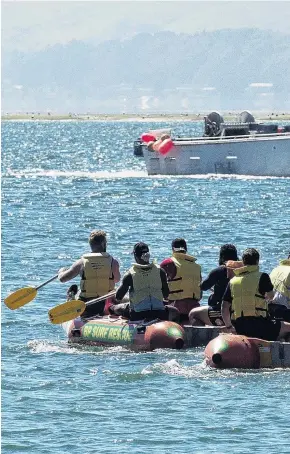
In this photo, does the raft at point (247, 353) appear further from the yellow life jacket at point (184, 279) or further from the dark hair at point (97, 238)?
the dark hair at point (97, 238)

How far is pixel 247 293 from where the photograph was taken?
21.4 meters

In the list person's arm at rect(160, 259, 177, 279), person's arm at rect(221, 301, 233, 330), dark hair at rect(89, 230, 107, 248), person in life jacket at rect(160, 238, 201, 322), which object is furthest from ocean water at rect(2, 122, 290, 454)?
dark hair at rect(89, 230, 107, 248)

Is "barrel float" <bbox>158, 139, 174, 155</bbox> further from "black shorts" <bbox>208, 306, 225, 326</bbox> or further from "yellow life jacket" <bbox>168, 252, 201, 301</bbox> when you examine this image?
"black shorts" <bbox>208, 306, 225, 326</bbox>

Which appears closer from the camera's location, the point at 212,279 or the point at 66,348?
the point at 212,279

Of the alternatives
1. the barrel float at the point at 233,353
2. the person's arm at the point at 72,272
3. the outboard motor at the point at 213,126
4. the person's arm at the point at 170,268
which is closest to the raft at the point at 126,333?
the person's arm at the point at 72,272

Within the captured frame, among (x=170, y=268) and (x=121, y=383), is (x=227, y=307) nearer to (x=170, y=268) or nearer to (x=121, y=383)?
(x=121, y=383)

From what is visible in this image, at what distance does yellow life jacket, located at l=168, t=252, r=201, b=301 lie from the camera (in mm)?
23953

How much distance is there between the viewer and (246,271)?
2130cm

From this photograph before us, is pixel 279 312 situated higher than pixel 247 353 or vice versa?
pixel 279 312

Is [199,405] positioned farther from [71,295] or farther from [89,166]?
[89,166]

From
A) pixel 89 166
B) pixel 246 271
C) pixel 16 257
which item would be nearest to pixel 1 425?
pixel 246 271

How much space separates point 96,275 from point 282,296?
324 cm

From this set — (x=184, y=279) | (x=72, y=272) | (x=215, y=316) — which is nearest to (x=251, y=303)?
(x=215, y=316)

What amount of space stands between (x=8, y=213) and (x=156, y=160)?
17.2 meters
